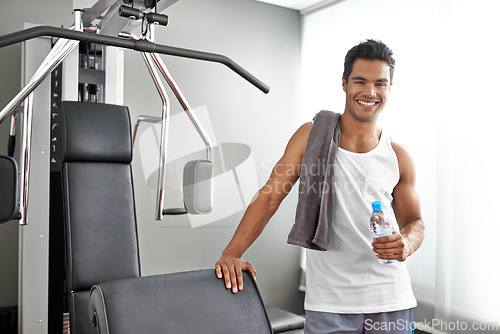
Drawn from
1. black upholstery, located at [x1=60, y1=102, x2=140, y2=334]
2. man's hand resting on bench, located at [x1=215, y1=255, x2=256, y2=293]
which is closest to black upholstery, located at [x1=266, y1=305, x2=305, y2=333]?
black upholstery, located at [x1=60, y1=102, x2=140, y2=334]

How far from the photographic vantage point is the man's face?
4.83 ft

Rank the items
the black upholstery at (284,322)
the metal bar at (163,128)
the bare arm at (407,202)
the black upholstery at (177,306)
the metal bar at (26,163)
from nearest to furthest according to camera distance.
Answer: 1. the black upholstery at (177,306)
2. the bare arm at (407,202)
3. the metal bar at (26,163)
4. the metal bar at (163,128)
5. the black upholstery at (284,322)

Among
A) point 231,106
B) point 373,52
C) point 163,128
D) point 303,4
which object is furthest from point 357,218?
point 303,4

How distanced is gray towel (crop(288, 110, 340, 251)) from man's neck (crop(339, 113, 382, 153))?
1.2 inches

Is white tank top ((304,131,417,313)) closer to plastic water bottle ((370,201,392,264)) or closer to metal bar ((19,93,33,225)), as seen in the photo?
plastic water bottle ((370,201,392,264))

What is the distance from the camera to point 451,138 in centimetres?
266

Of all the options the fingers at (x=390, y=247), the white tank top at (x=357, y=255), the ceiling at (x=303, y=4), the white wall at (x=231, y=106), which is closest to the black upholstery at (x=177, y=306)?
the white tank top at (x=357, y=255)

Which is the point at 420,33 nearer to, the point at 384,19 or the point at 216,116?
the point at 384,19

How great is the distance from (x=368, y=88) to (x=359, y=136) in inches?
6.0

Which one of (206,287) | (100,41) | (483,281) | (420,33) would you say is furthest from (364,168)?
(420,33)

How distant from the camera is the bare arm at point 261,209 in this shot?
138 centimetres

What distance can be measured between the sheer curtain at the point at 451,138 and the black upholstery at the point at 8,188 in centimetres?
184

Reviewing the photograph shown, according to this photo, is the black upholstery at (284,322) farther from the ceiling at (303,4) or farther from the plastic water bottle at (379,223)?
the ceiling at (303,4)

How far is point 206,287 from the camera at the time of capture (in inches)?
51.2
